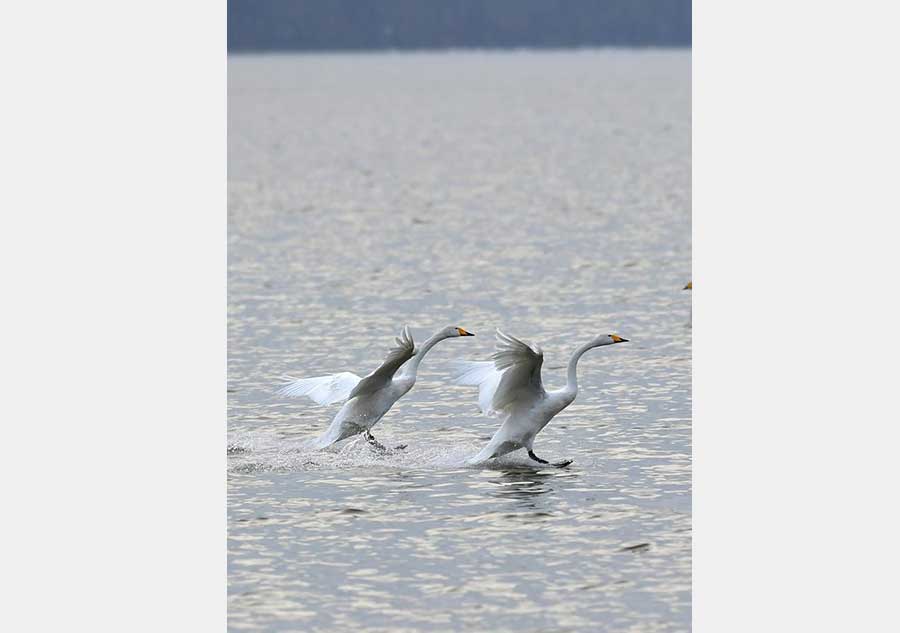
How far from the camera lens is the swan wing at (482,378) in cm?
2241

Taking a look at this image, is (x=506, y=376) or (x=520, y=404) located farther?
(x=520, y=404)

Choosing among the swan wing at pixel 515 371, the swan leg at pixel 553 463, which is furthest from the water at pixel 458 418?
the swan wing at pixel 515 371

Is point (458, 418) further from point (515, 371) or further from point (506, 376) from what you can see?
point (515, 371)

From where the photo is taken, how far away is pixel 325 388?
78.6 feet

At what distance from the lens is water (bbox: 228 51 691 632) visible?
56.7ft

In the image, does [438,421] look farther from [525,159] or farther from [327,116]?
[327,116]

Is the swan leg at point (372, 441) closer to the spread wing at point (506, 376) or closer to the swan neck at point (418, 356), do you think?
the swan neck at point (418, 356)

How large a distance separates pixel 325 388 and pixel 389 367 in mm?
1364

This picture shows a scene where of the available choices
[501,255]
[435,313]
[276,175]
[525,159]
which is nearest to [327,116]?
[525,159]

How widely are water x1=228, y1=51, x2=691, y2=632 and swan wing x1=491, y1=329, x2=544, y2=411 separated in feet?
2.59

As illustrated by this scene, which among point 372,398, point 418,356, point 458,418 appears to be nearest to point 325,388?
point 372,398

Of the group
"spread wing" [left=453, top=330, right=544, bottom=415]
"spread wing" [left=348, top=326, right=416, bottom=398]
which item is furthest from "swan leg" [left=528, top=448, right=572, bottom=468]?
"spread wing" [left=348, top=326, right=416, bottom=398]

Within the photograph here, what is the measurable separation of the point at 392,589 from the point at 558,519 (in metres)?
2.93

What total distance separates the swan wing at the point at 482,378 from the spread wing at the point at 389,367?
2.25ft
